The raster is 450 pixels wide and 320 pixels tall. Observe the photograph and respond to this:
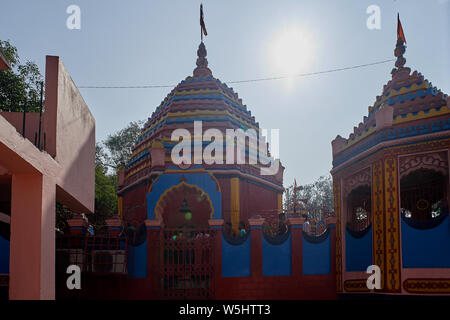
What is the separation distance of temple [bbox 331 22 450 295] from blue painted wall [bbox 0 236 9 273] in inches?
306

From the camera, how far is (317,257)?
11.8 metres

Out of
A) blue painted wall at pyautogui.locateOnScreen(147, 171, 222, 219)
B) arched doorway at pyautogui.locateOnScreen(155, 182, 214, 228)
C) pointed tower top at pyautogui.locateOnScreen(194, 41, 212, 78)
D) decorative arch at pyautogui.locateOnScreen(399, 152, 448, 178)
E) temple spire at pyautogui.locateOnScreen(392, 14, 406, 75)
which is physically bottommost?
arched doorway at pyautogui.locateOnScreen(155, 182, 214, 228)

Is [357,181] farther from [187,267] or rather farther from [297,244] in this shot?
[187,267]

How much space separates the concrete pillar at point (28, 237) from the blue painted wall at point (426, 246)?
701cm

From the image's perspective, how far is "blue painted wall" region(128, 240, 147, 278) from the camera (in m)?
11.3

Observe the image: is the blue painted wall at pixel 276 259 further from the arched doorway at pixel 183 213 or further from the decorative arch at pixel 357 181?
the arched doorway at pixel 183 213

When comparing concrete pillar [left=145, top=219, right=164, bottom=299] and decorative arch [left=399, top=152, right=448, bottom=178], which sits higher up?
decorative arch [left=399, top=152, right=448, bottom=178]

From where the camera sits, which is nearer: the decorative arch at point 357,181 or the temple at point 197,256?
the decorative arch at point 357,181

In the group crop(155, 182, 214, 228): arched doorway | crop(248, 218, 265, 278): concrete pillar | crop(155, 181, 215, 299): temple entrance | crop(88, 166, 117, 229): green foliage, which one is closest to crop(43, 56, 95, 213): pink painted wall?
crop(155, 181, 215, 299): temple entrance

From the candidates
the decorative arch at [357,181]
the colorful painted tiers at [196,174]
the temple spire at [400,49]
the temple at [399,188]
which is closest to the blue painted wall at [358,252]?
the temple at [399,188]

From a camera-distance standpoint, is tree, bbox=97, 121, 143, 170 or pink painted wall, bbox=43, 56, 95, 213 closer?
pink painted wall, bbox=43, 56, 95, 213

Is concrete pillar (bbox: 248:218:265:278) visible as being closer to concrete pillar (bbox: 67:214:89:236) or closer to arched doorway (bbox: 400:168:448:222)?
arched doorway (bbox: 400:168:448:222)

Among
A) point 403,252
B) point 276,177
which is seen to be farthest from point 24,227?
point 276,177

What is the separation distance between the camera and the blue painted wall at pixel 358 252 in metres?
10.6
